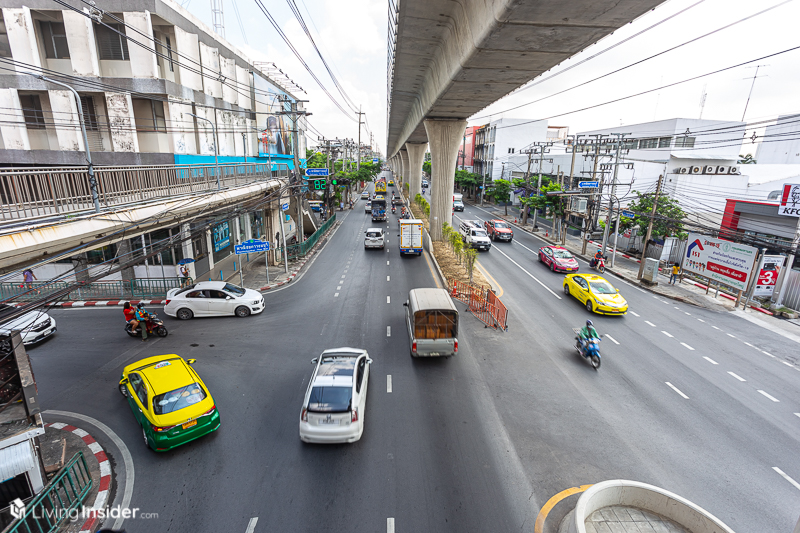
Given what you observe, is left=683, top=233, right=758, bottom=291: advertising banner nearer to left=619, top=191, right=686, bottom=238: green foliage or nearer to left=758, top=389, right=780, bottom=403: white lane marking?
left=619, top=191, right=686, bottom=238: green foliage

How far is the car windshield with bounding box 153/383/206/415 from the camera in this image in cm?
854

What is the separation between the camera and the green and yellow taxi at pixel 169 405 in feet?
27.5

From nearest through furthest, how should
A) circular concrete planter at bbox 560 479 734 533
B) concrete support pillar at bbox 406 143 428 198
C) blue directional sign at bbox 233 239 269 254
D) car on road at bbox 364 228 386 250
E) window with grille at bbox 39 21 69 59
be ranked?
1. circular concrete planter at bbox 560 479 734 533
2. blue directional sign at bbox 233 239 269 254
3. window with grille at bbox 39 21 69 59
4. car on road at bbox 364 228 386 250
5. concrete support pillar at bbox 406 143 428 198

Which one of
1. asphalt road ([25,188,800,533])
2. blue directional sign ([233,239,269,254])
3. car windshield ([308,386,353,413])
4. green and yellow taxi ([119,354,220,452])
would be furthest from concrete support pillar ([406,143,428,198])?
green and yellow taxi ([119,354,220,452])

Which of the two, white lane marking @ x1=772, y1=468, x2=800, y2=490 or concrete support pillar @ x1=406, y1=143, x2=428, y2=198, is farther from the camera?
concrete support pillar @ x1=406, y1=143, x2=428, y2=198

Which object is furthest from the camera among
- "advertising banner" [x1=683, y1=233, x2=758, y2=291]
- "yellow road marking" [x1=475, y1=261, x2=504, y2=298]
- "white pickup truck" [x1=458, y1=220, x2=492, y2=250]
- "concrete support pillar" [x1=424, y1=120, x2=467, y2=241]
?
"white pickup truck" [x1=458, y1=220, x2=492, y2=250]

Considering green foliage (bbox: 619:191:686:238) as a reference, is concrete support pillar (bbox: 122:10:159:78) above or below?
above

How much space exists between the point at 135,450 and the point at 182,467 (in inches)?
59.7

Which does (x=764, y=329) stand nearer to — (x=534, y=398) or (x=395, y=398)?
(x=534, y=398)

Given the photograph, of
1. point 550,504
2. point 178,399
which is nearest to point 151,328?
point 178,399

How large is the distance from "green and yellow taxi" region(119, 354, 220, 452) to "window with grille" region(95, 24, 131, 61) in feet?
70.5

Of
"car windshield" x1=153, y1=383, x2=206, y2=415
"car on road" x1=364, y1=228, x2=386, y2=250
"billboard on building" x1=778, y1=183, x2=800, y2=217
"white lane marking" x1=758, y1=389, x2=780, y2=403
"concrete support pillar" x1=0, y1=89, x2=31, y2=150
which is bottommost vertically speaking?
"white lane marking" x1=758, y1=389, x2=780, y2=403

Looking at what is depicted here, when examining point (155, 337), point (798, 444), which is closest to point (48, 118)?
point (155, 337)

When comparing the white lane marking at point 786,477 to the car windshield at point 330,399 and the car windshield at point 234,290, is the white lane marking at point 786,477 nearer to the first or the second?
the car windshield at point 330,399
